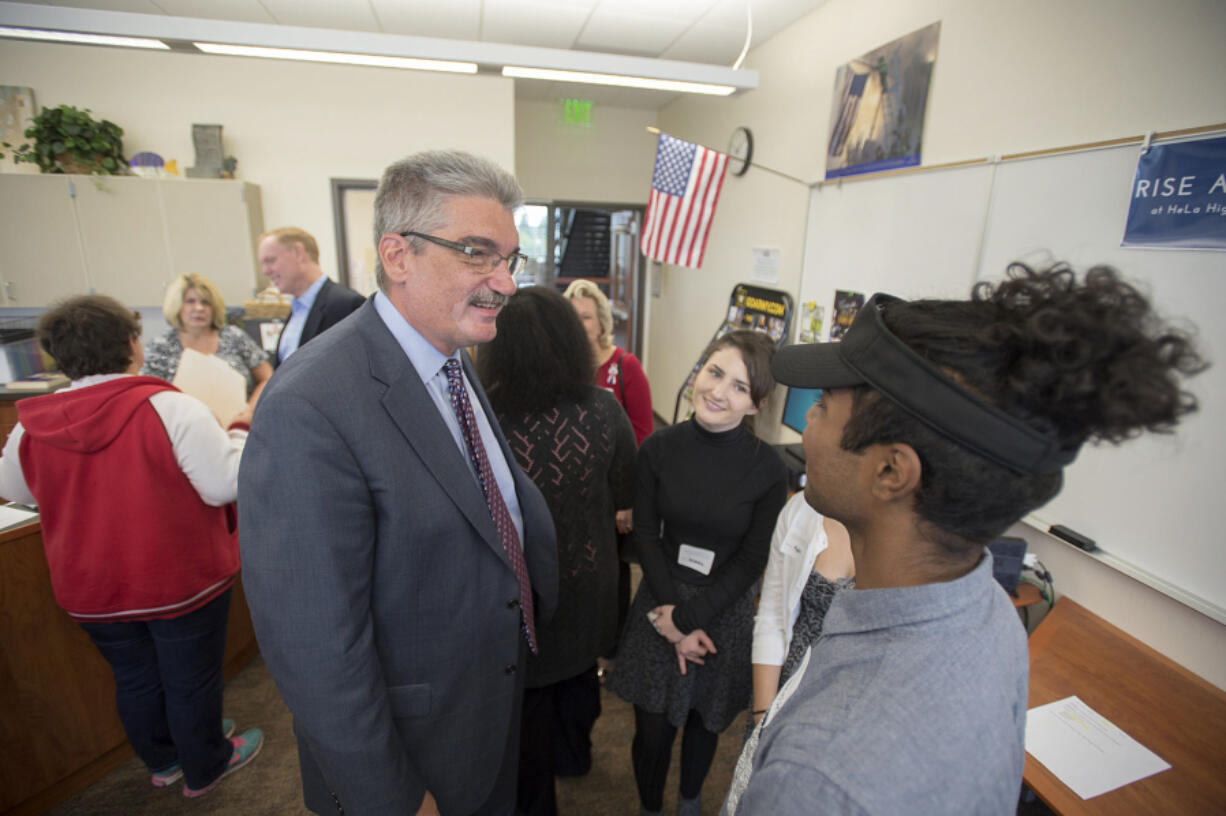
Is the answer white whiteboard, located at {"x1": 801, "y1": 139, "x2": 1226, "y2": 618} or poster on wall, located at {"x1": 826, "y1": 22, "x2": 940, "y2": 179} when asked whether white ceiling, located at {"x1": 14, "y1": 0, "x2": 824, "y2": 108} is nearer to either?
poster on wall, located at {"x1": 826, "y1": 22, "x2": 940, "y2": 179}

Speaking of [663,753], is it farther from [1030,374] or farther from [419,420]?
[1030,374]

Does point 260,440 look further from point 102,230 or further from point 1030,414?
point 102,230

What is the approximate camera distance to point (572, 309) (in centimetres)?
153

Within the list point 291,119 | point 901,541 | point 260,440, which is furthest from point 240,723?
point 291,119

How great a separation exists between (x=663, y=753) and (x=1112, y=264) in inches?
78.7

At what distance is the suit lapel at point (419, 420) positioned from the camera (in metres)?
0.93

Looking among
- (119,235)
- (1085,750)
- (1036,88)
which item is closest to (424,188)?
(1085,750)

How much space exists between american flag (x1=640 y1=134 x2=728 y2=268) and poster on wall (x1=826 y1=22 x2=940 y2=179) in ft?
2.17

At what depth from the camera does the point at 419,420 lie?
37.3 inches

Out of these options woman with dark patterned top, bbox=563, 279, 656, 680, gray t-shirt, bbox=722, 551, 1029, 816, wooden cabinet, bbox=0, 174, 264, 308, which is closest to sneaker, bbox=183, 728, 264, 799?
woman with dark patterned top, bbox=563, 279, 656, 680

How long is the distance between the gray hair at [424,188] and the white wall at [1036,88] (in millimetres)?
2005

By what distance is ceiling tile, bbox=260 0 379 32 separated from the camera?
345 cm

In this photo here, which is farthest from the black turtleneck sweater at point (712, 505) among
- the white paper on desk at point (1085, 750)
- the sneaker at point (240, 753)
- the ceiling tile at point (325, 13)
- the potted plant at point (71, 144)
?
the potted plant at point (71, 144)

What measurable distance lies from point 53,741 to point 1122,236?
381cm
